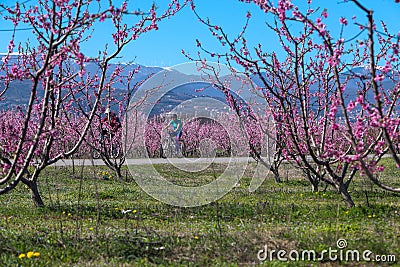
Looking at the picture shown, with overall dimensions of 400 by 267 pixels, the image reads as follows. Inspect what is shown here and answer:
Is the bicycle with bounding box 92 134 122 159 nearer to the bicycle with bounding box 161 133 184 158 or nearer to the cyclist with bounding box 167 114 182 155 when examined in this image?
the cyclist with bounding box 167 114 182 155

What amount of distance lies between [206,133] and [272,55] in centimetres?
2052

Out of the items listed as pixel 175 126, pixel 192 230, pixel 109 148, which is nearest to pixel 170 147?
pixel 175 126

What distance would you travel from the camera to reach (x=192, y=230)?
7.04m

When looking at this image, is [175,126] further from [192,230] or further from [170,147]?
[192,230]

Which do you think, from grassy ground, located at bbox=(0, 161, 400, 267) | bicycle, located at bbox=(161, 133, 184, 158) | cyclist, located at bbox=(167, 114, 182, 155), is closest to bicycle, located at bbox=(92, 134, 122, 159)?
cyclist, located at bbox=(167, 114, 182, 155)

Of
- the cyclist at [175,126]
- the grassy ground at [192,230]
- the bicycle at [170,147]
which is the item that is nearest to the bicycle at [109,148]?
the cyclist at [175,126]

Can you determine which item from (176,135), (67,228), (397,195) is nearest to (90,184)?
(176,135)

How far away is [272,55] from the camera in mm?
8812

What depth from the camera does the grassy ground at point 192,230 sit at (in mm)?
5414

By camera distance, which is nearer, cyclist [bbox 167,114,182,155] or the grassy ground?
the grassy ground

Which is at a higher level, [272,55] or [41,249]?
[272,55]

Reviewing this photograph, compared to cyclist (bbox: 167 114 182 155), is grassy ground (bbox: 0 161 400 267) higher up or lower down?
lower down

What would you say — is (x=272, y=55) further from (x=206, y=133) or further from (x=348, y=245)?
(x=206, y=133)

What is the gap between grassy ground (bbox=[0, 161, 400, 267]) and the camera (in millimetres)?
5414
